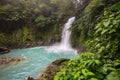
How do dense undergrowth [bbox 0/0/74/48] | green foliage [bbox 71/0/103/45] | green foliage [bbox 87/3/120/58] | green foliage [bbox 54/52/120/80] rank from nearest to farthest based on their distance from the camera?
green foliage [bbox 54/52/120/80] → green foliage [bbox 87/3/120/58] → green foliage [bbox 71/0/103/45] → dense undergrowth [bbox 0/0/74/48]

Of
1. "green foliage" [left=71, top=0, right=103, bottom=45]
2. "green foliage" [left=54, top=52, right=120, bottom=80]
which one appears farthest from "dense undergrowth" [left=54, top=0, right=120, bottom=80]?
"green foliage" [left=71, top=0, right=103, bottom=45]

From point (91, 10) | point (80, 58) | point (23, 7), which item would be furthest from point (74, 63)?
point (23, 7)

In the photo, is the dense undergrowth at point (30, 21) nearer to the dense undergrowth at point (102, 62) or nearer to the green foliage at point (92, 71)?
the dense undergrowth at point (102, 62)

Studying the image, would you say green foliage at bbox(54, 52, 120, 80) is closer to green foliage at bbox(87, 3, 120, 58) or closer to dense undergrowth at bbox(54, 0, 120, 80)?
dense undergrowth at bbox(54, 0, 120, 80)

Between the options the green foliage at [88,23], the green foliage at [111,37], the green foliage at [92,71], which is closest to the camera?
the green foliage at [92,71]

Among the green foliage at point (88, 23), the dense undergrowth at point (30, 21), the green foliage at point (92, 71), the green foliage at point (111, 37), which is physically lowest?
the green foliage at point (92, 71)

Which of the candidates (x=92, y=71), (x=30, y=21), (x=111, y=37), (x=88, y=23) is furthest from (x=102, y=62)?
(x=30, y=21)

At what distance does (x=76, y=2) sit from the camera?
2408 cm

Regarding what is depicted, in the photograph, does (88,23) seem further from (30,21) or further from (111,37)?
(30,21)

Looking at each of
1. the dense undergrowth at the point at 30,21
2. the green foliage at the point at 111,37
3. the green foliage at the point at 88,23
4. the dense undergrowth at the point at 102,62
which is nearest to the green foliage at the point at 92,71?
the dense undergrowth at the point at 102,62

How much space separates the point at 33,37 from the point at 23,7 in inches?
162

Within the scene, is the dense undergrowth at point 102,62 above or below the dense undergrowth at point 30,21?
below

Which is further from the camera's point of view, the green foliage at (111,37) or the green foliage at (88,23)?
the green foliage at (88,23)

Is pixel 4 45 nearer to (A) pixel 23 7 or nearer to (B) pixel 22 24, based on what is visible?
(B) pixel 22 24
